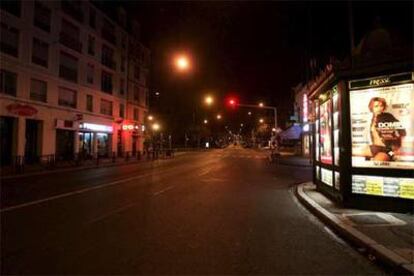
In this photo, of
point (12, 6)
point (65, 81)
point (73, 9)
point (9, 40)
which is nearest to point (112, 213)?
point (9, 40)

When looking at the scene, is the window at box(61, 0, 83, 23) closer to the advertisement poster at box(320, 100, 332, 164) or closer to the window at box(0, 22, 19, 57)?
the window at box(0, 22, 19, 57)

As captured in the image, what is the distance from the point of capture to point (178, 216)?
9.70m

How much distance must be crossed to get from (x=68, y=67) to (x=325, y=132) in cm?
2955

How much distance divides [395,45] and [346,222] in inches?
179

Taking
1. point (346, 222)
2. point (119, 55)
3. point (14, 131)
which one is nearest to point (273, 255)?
point (346, 222)

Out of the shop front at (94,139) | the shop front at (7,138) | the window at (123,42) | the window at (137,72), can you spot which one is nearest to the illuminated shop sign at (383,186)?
the shop front at (7,138)

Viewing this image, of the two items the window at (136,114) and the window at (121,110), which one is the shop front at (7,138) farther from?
the window at (136,114)

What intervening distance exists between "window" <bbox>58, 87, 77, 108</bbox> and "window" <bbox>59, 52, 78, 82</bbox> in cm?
110

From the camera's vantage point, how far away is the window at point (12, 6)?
2794 cm

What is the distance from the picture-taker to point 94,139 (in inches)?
1645

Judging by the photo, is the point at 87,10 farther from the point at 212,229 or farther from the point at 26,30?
the point at 212,229

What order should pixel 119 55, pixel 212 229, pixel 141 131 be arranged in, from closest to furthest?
pixel 212 229
pixel 119 55
pixel 141 131

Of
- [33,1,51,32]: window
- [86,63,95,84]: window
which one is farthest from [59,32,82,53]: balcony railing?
[86,63,95,84]: window

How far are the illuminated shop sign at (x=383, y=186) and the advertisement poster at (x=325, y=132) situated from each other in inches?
68.8
